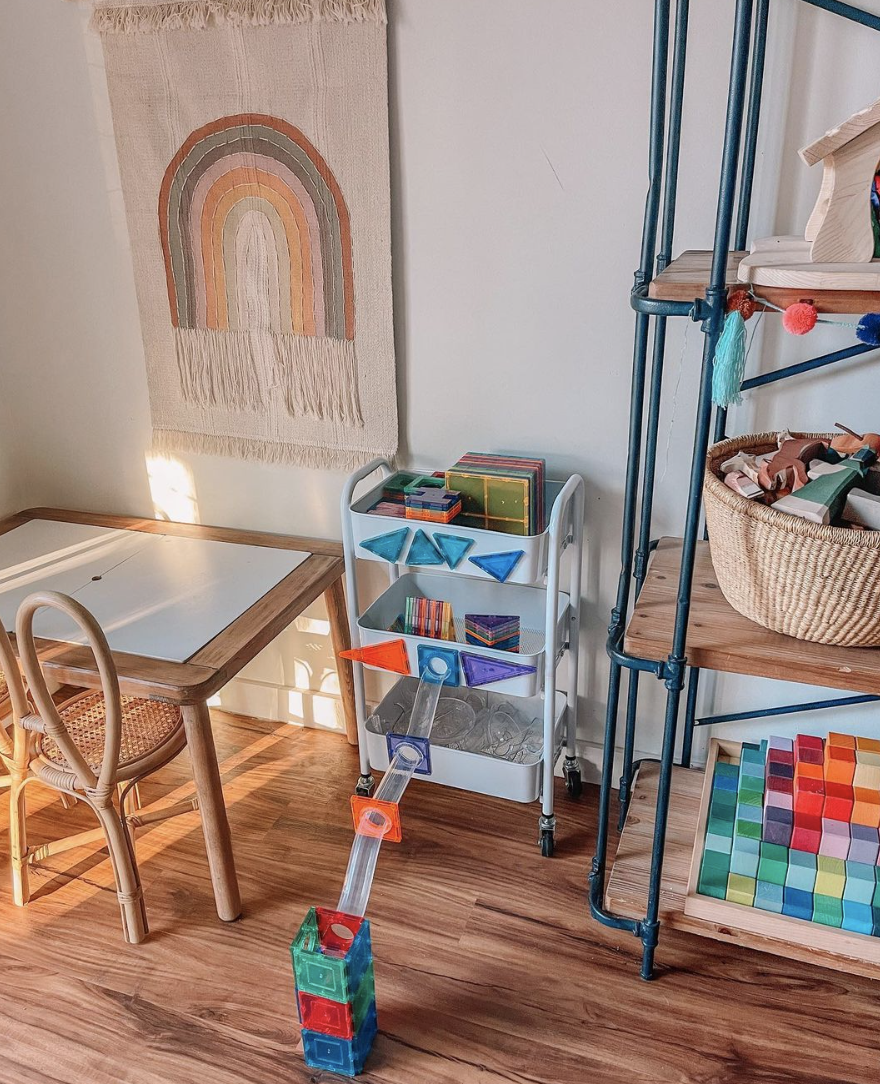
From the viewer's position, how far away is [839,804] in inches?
64.9

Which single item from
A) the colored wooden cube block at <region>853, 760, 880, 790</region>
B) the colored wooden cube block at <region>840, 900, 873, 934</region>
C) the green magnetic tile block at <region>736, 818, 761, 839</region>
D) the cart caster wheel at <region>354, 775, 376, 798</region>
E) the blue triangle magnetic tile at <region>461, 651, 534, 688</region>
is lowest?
the cart caster wheel at <region>354, 775, 376, 798</region>

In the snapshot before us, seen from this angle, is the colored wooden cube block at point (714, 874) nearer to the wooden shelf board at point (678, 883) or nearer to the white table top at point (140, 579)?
the wooden shelf board at point (678, 883)

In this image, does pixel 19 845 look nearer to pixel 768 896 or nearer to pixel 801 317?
pixel 768 896

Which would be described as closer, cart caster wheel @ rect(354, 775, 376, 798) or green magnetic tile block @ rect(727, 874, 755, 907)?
green magnetic tile block @ rect(727, 874, 755, 907)

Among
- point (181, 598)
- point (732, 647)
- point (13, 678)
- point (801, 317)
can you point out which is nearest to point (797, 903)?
point (732, 647)

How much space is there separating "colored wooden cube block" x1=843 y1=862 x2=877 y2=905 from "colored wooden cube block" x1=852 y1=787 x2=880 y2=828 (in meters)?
0.08

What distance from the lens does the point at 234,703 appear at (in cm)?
245

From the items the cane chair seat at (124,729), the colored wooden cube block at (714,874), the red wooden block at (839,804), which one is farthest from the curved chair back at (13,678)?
the red wooden block at (839,804)

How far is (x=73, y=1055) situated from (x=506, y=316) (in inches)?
61.3

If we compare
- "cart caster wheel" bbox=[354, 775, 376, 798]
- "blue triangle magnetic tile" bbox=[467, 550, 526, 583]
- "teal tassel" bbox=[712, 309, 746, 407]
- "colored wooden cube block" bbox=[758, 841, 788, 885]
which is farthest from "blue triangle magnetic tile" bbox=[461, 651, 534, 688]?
"teal tassel" bbox=[712, 309, 746, 407]

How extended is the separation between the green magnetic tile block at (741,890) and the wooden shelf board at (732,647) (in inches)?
17.7

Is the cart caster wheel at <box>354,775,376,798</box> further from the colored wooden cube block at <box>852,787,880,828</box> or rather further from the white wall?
the colored wooden cube block at <box>852,787,880,828</box>

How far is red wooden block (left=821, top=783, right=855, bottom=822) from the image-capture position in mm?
1641

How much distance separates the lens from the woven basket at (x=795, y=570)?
119cm
